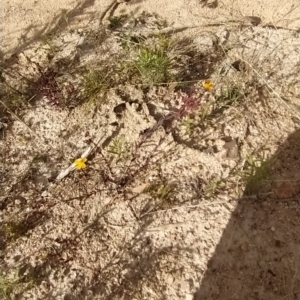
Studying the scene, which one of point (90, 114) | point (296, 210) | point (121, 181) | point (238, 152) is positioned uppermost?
point (90, 114)

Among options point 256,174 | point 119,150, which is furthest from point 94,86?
point 256,174

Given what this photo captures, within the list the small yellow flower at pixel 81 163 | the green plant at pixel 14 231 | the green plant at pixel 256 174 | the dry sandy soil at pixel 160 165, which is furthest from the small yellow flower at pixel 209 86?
the green plant at pixel 14 231

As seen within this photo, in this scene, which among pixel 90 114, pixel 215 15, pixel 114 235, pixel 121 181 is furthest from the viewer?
pixel 215 15

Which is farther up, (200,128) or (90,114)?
(90,114)

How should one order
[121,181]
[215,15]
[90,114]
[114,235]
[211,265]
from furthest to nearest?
[215,15], [90,114], [121,181], [114,235], [211,265]

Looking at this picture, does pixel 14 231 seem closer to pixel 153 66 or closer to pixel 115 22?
pixel 153 66

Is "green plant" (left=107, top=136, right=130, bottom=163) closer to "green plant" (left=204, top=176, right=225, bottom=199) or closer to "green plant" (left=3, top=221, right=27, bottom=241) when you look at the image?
"green plant" (left=204, top=176, right=225, bottom=199)

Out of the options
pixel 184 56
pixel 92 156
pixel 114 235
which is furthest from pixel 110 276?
pixel 184 56

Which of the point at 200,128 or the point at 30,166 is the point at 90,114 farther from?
the point at 200,128
